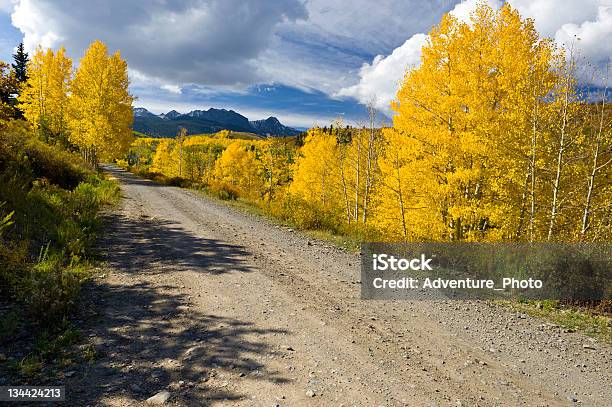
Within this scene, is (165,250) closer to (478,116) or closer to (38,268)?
(38,268)

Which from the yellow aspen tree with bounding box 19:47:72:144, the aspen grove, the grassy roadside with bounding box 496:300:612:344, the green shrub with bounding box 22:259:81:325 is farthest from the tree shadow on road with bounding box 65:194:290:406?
the yellow aspen tree with bounding box 19:47:72:144

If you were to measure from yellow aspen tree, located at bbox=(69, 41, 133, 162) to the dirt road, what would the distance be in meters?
23.4

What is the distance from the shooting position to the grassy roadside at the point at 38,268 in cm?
432

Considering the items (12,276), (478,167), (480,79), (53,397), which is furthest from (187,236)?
(480,79)

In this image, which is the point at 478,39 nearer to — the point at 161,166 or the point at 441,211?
the point at 441,211

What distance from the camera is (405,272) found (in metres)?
8.87

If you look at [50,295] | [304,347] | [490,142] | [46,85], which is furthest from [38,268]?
[46,85]

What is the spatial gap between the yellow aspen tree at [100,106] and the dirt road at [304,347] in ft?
76.8

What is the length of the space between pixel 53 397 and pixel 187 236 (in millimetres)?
7527

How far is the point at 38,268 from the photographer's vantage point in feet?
20.8

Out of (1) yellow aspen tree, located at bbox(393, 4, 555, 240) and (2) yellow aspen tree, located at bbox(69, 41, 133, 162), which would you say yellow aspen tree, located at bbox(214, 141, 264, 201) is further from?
(1) yellow aspen tree, located at bbox(393, 4, 555, 240)

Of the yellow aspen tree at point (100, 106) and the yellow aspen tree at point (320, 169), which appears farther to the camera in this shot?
the yellow aspen tree at point (320, 169)

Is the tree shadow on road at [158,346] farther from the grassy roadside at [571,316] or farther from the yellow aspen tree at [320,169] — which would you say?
the yellow aspen tree at [320,169]

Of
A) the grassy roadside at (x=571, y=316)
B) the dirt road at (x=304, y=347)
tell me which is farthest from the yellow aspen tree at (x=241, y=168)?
the grassy roadside at (x=571, y=316)
